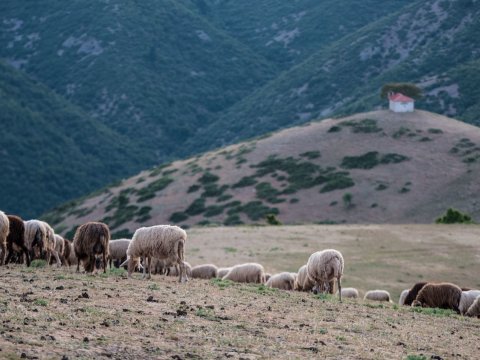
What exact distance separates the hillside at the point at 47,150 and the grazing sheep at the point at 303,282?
7622cm

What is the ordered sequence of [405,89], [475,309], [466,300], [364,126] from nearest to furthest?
[475,309]
[466,300]
[364,126]
[405,89]

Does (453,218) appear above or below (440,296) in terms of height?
above

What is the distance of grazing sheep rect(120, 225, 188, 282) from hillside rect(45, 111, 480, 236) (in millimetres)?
50582

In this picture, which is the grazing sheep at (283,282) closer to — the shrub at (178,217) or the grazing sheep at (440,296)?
the grazing sheep at (440,296)

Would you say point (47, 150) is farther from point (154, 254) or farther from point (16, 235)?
point (154, 254)

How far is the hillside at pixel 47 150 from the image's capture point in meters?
108

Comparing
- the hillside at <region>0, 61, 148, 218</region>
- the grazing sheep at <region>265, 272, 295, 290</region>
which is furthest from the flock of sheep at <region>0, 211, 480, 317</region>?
the hillside at <region>0, 61, 148, 218</region>

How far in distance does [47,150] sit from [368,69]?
55233mm

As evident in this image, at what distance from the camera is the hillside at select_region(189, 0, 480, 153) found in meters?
131

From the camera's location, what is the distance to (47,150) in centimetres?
11881

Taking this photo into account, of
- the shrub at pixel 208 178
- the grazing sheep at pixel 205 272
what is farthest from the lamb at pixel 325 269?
the shrub at pixel 208 178

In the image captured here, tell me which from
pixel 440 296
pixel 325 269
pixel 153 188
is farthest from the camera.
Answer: pixel 153 188

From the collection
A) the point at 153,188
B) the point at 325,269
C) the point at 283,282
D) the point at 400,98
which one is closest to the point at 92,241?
the point at 325,269

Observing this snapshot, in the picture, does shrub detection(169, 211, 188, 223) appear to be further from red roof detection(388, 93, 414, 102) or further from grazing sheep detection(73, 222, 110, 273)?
grazing sheep detection(73, 222, 110, 273)
